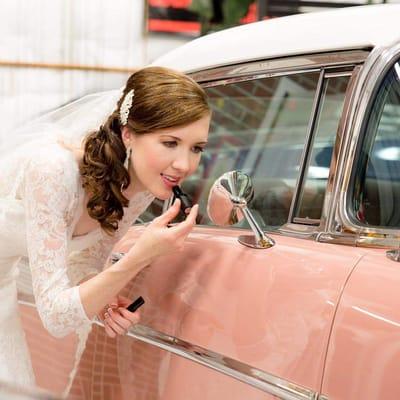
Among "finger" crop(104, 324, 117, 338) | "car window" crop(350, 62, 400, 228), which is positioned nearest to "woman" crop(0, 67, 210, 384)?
"finger" crop(104, 324, 117, 338)

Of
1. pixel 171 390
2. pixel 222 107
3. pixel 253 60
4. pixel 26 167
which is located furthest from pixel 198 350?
pixel 222 107

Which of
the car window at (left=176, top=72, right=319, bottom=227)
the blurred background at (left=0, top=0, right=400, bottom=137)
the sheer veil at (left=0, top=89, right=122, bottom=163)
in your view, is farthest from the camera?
the blurred background at (left=0, top=0, right=400, bottom=137)

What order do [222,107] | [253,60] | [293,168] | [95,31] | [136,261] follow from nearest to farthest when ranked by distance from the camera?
[136,261], [253,60], [293,168], [222,107], [95,31]

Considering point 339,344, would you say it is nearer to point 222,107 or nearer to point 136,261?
point 136,261

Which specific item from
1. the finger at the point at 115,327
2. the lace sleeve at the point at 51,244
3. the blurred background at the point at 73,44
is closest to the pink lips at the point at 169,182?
the lace sleeve at the point at 51,244

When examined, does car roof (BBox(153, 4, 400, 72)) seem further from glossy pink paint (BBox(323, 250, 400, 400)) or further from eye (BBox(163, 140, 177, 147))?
glossy pink paint (BBox(323, 250, 400, 400))

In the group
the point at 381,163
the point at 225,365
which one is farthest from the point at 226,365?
the point at 381,163

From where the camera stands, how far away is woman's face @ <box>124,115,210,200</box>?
1696 millimetres

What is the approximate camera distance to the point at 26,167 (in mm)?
1767

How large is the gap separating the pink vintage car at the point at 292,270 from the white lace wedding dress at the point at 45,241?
0.13 meters

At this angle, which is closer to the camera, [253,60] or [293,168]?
[253,60]

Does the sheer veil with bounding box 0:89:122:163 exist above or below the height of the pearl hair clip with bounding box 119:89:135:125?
below

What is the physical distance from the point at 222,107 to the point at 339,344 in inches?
60.4

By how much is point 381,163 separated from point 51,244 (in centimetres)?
73
